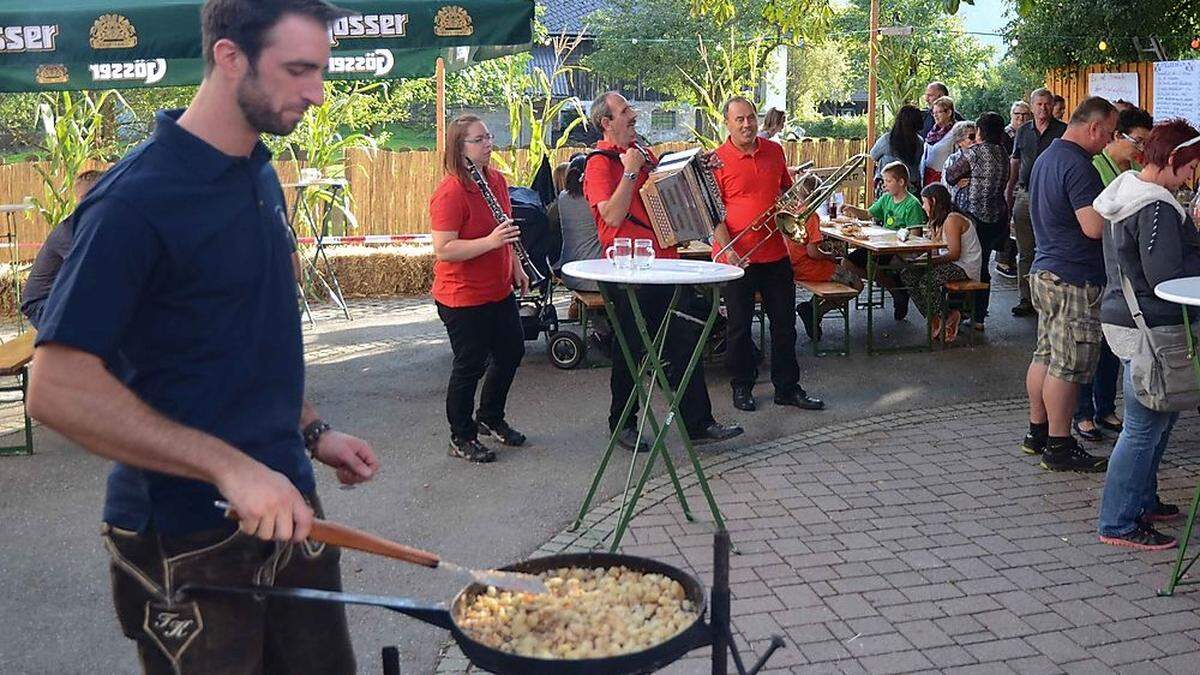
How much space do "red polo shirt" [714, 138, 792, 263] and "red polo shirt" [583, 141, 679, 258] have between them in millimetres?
1044

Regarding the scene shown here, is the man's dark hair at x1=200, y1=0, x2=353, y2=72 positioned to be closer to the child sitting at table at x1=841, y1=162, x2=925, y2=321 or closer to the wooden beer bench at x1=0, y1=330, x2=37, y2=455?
the wooden beer bench at x1=0, y1=330, x2=37, y2=455

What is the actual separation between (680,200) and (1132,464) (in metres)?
2.76

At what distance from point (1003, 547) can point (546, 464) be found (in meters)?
2.48

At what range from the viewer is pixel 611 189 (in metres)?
6.83

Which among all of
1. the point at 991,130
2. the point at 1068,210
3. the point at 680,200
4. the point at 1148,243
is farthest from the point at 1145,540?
the point at 991,130

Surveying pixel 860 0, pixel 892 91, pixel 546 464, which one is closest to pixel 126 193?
pixel 546 464

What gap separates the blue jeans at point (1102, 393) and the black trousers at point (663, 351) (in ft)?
6.95

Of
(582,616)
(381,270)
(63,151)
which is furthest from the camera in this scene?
(381,270)

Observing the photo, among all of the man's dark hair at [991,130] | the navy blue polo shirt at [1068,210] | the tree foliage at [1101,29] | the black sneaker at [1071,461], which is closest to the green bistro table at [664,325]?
the black sneaker at [1071,461]

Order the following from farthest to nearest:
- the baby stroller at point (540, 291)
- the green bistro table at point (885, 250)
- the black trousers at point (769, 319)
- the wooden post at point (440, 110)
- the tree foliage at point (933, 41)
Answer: the tree foliage at point (933, 41)
the wooden post at point (440, 110)
the green bistro table at point (885, 250)
the baby stroller at point (540, 291)
the black trousers at point (769, 319)

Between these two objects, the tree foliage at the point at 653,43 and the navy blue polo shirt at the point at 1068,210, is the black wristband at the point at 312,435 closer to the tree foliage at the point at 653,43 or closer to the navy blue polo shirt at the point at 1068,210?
the navy blue polo shirt at the point at 1068,210

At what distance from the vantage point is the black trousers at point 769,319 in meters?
7.91

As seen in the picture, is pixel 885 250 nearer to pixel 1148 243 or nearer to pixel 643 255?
pixel 1148 243

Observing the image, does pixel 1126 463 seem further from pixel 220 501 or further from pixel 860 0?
pixel 860 0
